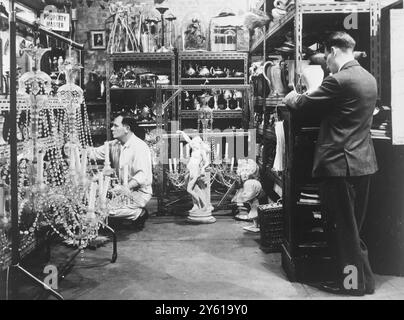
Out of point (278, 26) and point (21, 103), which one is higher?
point (278, 26)

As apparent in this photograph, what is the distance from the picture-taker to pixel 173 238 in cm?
508

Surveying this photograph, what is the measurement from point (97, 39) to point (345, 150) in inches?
230

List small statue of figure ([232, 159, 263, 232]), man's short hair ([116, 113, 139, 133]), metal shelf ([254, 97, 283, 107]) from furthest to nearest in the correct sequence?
small statue of figure ([232, 159, 263, 232]), man's short hair ([116, 113, 139, 133]), metal shelf ([254, 97, 283, 107])

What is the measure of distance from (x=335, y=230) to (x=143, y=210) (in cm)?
268

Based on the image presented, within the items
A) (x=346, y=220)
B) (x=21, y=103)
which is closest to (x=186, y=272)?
(x=346, y=220)

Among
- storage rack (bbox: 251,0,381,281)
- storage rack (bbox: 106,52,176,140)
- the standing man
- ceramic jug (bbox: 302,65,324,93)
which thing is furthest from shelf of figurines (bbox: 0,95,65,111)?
storage rack (bbox: 106,52,176,140)

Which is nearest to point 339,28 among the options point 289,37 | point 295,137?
point 289,37

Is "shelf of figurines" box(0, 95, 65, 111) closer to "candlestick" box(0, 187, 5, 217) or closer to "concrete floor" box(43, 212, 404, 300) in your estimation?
"candlestick" box(0, 187, 5, 217)

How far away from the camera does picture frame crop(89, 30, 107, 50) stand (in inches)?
318

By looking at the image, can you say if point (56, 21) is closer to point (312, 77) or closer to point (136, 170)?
point (136, 170)

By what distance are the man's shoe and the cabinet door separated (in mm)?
1150

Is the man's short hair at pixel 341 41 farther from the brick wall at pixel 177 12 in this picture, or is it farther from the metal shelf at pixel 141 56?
the brick wall at pixel 177 12

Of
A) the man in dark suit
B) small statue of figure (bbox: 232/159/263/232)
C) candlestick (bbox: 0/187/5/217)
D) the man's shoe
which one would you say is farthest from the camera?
small statue of figure (bbox: 232/159/263/232)

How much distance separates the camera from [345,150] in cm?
331
